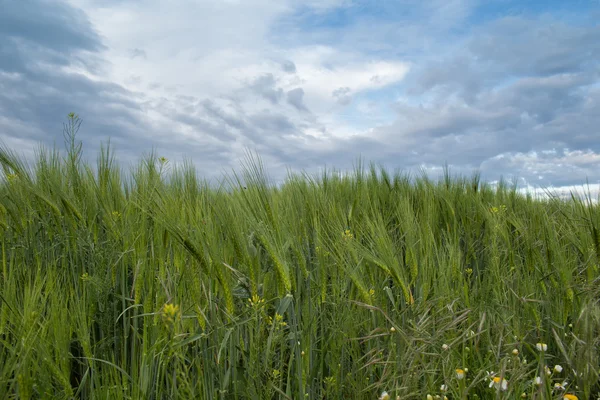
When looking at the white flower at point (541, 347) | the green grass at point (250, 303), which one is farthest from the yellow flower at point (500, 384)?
the white flower at point (541, 347)

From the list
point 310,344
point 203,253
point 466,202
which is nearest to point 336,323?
point 310,344

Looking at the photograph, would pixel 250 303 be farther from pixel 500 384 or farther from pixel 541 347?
pixel 541 347

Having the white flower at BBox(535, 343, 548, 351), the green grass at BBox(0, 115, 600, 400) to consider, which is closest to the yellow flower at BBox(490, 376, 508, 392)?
the green grass at BBox(0, 115, 600, 400)

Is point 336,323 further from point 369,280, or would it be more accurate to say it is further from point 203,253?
point 203,253

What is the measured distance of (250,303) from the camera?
1570mm

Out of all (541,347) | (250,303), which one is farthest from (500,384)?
(250,303)

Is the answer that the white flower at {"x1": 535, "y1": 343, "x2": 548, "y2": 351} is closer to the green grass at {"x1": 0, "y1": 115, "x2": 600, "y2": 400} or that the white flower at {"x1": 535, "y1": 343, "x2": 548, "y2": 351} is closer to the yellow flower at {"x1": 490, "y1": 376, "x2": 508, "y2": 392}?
the green grass at {"x1": 0, "y1": 115, "x2": 600, "y2": 400}

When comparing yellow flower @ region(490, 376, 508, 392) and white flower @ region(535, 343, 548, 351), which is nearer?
yellow flower @ region(490, 376, 508, 392)

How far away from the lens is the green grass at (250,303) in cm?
139

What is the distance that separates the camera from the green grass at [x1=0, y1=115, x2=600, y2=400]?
4.58 feet

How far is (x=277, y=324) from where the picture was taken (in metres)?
1.45

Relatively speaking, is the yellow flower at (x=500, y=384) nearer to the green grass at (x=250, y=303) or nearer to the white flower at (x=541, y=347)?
the green grass at (x=250, y=303)

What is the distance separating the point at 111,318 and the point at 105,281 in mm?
251

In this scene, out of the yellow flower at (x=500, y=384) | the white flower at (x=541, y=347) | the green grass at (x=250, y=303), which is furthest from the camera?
the white flower at (x=541, y=347)
